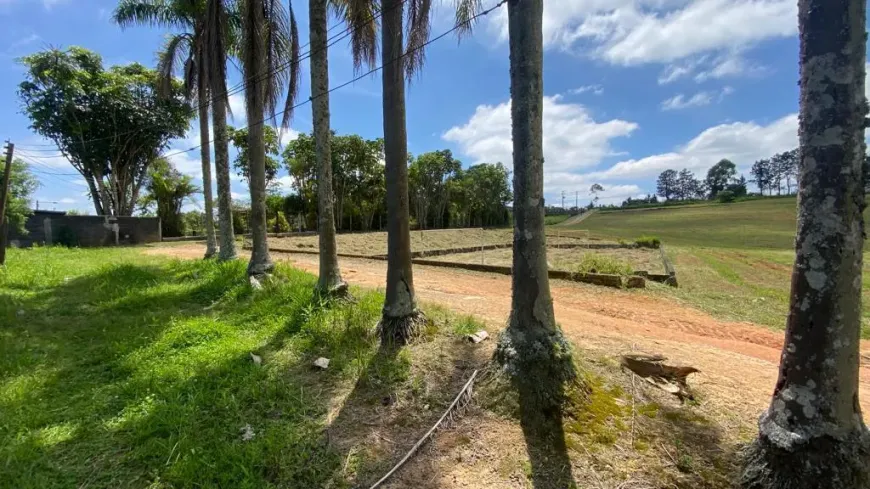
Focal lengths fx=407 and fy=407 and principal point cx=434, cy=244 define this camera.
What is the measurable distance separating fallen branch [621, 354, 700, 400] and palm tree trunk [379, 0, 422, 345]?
200 centimetres

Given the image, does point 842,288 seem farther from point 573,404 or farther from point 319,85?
point 319,85

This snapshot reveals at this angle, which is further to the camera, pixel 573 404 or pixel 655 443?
pixel 573 404

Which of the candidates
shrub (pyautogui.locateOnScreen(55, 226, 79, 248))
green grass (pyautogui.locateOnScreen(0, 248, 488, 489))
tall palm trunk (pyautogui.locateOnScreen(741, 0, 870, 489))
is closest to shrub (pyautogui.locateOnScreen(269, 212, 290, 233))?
shrub (pyautogui.locateOnScreen(55, 226, 79, 248))

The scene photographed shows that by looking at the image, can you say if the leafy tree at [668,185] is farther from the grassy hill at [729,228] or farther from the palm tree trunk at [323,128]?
the palm tree trunk at [323,128]

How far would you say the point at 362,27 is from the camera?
5.09 metres

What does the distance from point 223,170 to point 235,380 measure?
708 centimetres

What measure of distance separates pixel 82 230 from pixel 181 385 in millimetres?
20495

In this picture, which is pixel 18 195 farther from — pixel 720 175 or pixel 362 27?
pixel 720 175

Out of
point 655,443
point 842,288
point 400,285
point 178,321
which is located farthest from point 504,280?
point 842,288

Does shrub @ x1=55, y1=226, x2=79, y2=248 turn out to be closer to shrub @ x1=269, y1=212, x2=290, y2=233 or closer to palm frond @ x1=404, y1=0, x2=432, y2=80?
shrub @ x1=269, y1=212, x2=290, y2=233

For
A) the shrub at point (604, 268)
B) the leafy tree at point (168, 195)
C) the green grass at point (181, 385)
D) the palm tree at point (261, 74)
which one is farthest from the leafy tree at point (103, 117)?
the shrub at point (604, 268)

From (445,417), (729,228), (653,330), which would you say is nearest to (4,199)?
(445,417)

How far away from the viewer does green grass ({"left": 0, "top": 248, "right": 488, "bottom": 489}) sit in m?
2.45

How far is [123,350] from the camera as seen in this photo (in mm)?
4340
